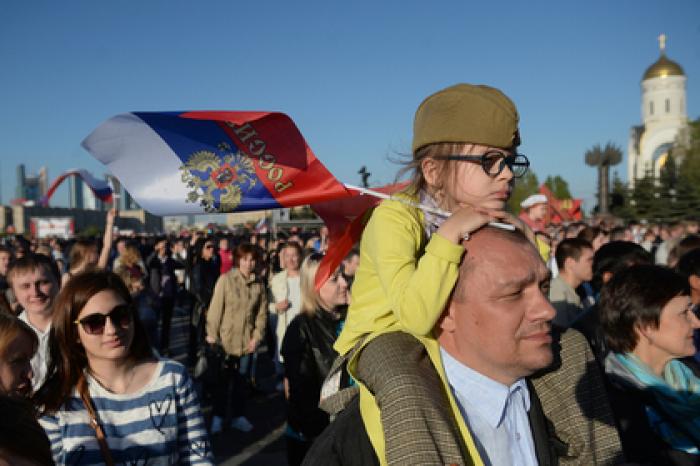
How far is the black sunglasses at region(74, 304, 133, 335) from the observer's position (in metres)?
2.81

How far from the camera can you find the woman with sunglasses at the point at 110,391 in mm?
2609

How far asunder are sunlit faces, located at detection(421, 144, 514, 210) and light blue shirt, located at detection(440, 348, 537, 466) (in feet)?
1.98

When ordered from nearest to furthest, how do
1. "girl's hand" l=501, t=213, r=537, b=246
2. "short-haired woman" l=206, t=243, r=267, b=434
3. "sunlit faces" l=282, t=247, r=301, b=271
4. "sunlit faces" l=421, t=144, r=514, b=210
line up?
"girl's hand" l=501, t=213, r=537, b=246 < "sunlit faces" l=421, t=144, r=514, b=210 < "short-haired woman" l=206, t=243, r=267, b=434 < "sunlit faces" l=282, t=247, r=301, b=271

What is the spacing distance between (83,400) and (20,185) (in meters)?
179

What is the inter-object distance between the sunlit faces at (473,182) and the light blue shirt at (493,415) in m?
0.60

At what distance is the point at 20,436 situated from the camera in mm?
1448

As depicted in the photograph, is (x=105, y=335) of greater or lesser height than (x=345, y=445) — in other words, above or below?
above

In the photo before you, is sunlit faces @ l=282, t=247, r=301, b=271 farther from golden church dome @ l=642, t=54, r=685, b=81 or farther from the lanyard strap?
golden church dome @ l=642, t=54, r=685, b=81

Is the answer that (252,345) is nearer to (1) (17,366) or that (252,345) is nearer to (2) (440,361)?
(1) (17,366)

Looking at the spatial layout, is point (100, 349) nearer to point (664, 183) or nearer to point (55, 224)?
point (55, 224)

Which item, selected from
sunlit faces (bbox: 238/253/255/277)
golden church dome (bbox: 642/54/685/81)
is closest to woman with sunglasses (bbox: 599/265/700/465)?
sunlit faces (bbox: 238/253/255/277)

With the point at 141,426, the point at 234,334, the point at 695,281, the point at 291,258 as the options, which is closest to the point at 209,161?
the point at 141,426

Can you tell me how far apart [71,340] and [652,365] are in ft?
9.09

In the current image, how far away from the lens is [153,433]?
106 inches
